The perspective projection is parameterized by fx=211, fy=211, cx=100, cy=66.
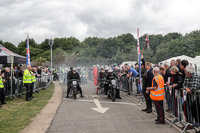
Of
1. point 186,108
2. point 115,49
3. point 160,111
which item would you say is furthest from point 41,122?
point 115,49

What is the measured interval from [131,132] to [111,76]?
6.81 metres

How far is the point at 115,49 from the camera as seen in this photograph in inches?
3469

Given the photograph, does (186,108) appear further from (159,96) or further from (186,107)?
(159,96)

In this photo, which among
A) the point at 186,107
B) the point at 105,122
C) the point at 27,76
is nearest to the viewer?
the point at 186,107

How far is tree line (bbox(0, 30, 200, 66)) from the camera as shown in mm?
56559

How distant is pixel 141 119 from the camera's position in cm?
748

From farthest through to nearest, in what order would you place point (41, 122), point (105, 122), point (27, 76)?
point (27, 76), point (41, 122), point (105, 122)

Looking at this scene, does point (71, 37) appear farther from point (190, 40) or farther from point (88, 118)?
point (88, 118)

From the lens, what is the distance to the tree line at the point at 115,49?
5656 cm

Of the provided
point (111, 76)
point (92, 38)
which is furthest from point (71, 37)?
point (111, 76)

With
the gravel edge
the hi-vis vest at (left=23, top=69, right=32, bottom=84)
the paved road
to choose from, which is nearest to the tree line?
the hi-vis vest at (left=23, top=69, right=32, bottom=84)

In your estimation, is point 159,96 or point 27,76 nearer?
point 159,96

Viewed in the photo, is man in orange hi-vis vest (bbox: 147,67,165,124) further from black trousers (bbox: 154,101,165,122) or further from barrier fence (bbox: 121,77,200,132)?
barrier fence (bbox: 121,77,200,132)

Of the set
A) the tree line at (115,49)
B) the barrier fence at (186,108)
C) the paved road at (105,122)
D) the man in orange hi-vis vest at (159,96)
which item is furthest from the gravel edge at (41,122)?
the tree line at (115,49)
